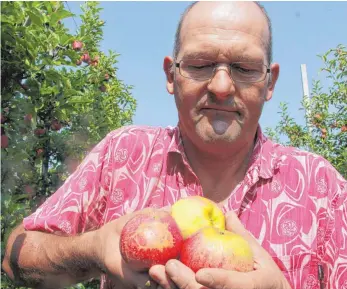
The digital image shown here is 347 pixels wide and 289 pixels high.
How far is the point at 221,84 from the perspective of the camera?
1.63 m

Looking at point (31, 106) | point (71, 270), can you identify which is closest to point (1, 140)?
point (31, 106)

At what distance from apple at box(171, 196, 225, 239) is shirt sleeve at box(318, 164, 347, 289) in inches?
15.4

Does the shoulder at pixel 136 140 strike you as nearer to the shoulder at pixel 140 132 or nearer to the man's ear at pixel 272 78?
the shoulder at pixel 140 132

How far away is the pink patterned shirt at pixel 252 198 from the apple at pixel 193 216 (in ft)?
0.57

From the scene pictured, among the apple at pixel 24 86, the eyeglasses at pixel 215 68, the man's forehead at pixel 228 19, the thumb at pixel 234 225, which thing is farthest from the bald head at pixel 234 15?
the apple at pixel 24 86

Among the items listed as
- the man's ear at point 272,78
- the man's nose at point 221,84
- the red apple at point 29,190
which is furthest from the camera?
the red apple at point 29,190

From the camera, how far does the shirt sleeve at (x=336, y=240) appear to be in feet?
5.55

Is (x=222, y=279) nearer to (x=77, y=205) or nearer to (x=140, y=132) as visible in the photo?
(x=77, y=205)

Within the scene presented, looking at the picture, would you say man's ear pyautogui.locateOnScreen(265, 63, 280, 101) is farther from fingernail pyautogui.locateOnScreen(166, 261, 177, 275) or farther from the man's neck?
fingernail pyautogui.locateOnScreen(166, 261, 177, 275)

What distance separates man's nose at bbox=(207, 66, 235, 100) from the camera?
5.37 ft

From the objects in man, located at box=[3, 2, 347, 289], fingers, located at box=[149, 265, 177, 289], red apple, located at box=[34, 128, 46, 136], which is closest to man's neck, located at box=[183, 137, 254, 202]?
man, located at box=[3, 2, 347, 289]

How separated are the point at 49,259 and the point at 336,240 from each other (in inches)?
36.4

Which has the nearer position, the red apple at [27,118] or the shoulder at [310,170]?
the shoulder at [310,170]

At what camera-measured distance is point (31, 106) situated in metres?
3.36
